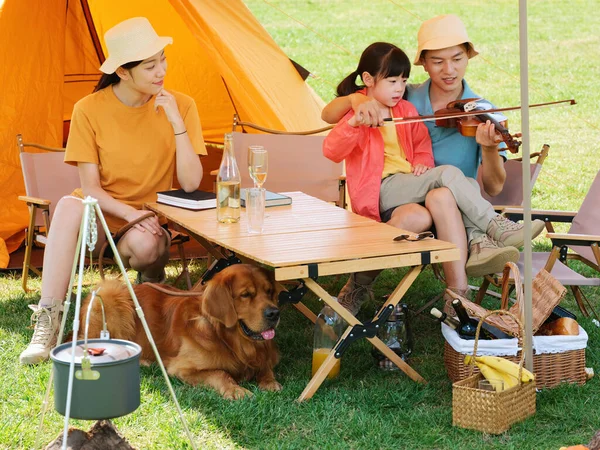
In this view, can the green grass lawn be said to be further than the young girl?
No

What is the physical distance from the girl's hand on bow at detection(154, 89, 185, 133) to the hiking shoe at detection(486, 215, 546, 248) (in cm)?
146

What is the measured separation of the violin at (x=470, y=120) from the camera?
4.09 m

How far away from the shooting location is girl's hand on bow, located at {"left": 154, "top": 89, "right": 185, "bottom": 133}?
432cm

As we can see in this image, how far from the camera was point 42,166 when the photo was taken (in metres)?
5.07

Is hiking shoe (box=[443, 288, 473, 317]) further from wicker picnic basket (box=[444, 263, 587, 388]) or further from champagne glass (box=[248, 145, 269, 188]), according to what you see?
champagne glass (box=[248, 145, 269, 188])

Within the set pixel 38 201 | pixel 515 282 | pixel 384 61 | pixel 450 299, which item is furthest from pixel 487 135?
pixel 38 201

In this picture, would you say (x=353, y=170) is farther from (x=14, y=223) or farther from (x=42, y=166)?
(x=14, y=223)

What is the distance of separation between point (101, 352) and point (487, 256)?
1.95 metres

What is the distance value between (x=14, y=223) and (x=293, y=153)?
166 centimetres

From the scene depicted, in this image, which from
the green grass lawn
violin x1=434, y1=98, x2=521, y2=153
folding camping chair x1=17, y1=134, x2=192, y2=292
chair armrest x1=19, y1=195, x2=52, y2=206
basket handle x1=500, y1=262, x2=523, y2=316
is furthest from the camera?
folding camping chair x1=17, y1=134, x2=192, y2=292

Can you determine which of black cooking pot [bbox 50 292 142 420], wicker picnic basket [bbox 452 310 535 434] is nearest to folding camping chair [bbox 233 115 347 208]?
wicker picnic basket [bbox 452 310 535 434]

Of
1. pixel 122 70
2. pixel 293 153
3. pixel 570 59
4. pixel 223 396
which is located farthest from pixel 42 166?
pixel 570 59

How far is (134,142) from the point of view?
4.41 m

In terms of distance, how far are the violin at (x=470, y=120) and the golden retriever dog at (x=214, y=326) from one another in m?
1.23
